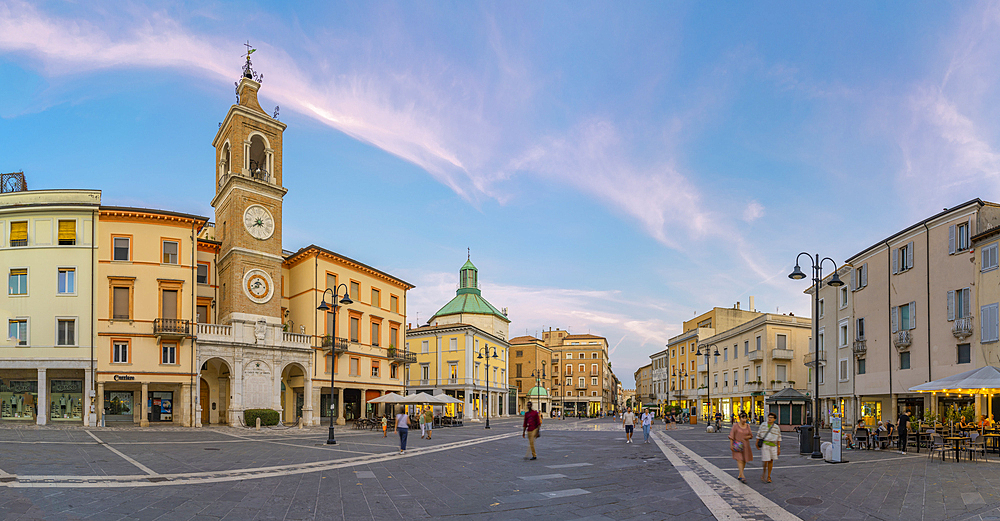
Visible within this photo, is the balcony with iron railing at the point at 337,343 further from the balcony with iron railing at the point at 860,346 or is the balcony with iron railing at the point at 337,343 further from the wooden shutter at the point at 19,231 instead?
the balcony with iron railing at the point at 860,346

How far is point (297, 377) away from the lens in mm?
45844

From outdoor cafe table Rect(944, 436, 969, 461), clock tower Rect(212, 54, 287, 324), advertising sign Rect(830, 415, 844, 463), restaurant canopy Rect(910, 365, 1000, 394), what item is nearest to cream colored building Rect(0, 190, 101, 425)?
clock tower Rect(212, 54, 287, 324)

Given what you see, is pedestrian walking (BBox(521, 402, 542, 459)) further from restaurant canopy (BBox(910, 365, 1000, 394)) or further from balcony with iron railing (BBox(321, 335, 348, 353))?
balcony with iron railing (BBox(321, 335, 348, 353))

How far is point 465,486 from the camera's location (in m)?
14.3

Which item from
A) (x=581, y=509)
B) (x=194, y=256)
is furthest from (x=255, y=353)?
(x=581, y=509)

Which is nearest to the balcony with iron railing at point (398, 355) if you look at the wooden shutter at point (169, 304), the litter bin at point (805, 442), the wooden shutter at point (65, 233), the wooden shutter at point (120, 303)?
the wooden shutter at point (169, 304)

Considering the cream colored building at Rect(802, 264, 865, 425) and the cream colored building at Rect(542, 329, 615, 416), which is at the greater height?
the cream colored building at Rect(802, 264, 865, 425)

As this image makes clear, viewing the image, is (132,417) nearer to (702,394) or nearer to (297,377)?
(297,377)

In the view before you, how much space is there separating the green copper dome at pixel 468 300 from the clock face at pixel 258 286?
47030mm

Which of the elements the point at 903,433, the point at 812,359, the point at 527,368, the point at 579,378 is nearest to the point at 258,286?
the point at 903,433

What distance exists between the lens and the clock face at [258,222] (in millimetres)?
41875

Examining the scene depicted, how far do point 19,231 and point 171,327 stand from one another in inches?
382

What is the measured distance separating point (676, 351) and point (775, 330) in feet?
107

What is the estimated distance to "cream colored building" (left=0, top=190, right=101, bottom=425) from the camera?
3497cm
